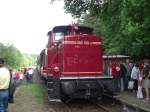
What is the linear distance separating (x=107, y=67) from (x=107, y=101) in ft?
5.79

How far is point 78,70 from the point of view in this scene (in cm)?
1806

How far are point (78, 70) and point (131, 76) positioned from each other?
3.67 metres

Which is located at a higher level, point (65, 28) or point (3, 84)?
point (65, 28)

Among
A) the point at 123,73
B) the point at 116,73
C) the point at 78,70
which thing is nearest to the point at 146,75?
the point at 116,73

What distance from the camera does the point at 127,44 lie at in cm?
3344

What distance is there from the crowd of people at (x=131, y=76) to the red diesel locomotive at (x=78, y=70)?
1.22 meters

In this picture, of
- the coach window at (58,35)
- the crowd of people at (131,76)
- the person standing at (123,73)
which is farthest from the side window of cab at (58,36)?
the person standing at (123,73)

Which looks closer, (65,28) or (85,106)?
(85,106)

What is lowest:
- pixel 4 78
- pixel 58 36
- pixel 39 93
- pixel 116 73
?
pixel 39 93

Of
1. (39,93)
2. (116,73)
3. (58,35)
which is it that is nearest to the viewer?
(116,73)

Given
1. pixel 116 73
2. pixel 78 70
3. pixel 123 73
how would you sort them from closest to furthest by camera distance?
1. pixel 78 70
2. pixel 116 73
3. pixel 123 73

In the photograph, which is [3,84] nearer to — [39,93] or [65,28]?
[65,28]

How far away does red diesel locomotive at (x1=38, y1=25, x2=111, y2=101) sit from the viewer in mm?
17297

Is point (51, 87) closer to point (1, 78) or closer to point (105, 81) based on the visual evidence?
point (105, 81)
